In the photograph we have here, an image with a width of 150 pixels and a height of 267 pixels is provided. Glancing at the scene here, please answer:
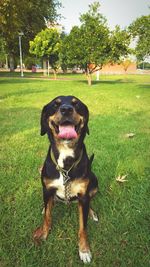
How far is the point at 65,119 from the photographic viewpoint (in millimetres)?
2500

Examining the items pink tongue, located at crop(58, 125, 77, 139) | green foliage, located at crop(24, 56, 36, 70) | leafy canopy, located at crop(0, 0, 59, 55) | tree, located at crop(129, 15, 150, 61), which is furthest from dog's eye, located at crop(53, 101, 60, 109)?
green foliage, located at crop(24, 56, 36, 70)

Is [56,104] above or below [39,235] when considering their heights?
above

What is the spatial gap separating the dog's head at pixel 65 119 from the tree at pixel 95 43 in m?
19.3

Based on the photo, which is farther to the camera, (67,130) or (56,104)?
(56,104)

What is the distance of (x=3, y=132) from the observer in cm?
641

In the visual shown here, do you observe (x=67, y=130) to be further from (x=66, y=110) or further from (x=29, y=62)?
(x=29, y=62)

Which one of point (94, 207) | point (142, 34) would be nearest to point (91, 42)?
point (142, 34)

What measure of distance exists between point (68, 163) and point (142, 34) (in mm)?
16037

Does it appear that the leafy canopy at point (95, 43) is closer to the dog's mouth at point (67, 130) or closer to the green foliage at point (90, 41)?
the green foliage at point (90, 41)

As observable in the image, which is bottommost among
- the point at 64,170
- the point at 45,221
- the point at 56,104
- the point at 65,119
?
the point at 45,221

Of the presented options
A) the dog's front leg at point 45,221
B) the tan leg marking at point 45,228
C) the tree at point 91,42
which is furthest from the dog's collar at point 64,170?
the tree at point 91,42

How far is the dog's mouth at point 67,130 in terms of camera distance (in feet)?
8.11

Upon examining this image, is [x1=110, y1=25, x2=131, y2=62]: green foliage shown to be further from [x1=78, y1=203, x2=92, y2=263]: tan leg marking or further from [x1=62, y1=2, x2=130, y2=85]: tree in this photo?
[x1=78, y1=203, x2=92, y2=263]: tan leg marking

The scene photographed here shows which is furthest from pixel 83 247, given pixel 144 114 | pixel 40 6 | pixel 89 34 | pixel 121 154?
pixel 40 6
